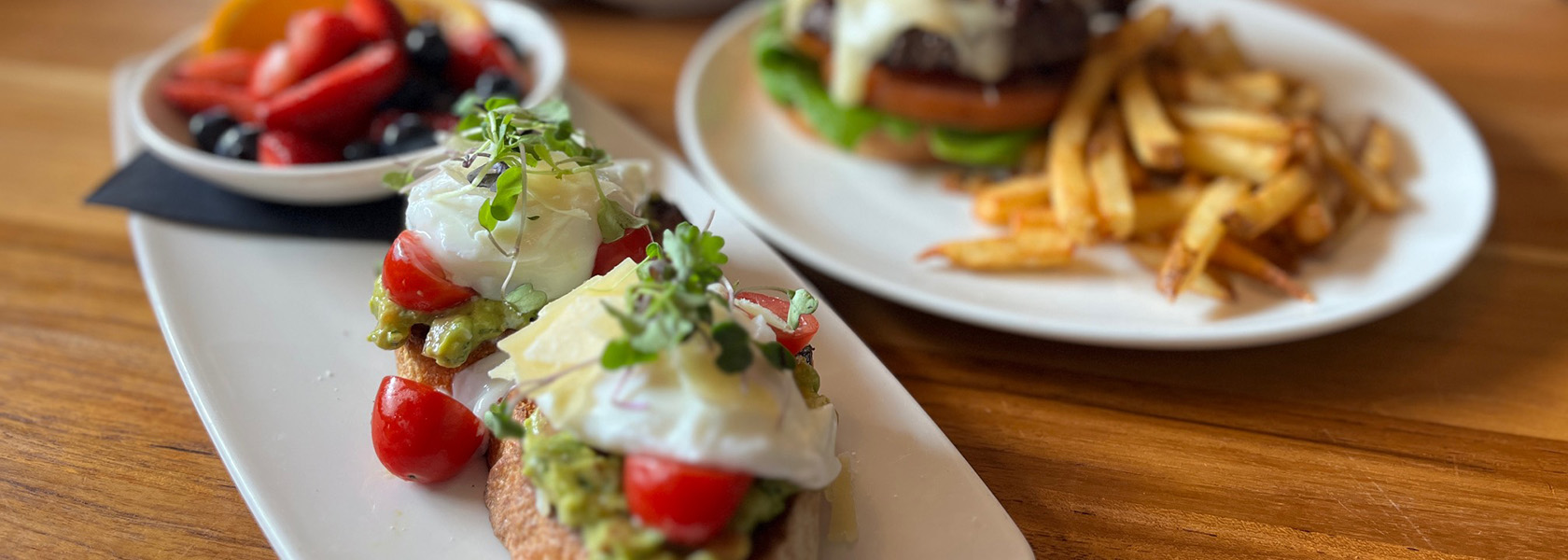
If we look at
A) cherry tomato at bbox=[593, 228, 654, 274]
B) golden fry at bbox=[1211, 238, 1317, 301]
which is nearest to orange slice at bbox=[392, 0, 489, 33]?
cherry tomato at bbox=[593, 228, 654, 274]

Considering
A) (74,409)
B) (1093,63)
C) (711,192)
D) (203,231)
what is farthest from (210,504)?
(1093,63)

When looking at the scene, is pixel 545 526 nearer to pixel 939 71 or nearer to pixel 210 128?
pixel 210 128

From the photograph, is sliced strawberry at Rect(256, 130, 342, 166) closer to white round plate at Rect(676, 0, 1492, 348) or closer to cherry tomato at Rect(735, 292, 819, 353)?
white round plate at Rect(676, 0, 1492, 348)

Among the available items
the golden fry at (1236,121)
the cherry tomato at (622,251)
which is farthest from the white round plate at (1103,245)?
the cherry tomato at (622,251)

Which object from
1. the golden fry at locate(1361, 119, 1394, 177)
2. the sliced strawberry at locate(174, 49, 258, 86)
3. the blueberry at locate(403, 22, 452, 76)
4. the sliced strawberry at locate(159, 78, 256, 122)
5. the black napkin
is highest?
the golden fry at locate(1361, 119, 1394, 177)

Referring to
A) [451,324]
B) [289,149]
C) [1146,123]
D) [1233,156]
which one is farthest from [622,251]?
A: [1233,156]
